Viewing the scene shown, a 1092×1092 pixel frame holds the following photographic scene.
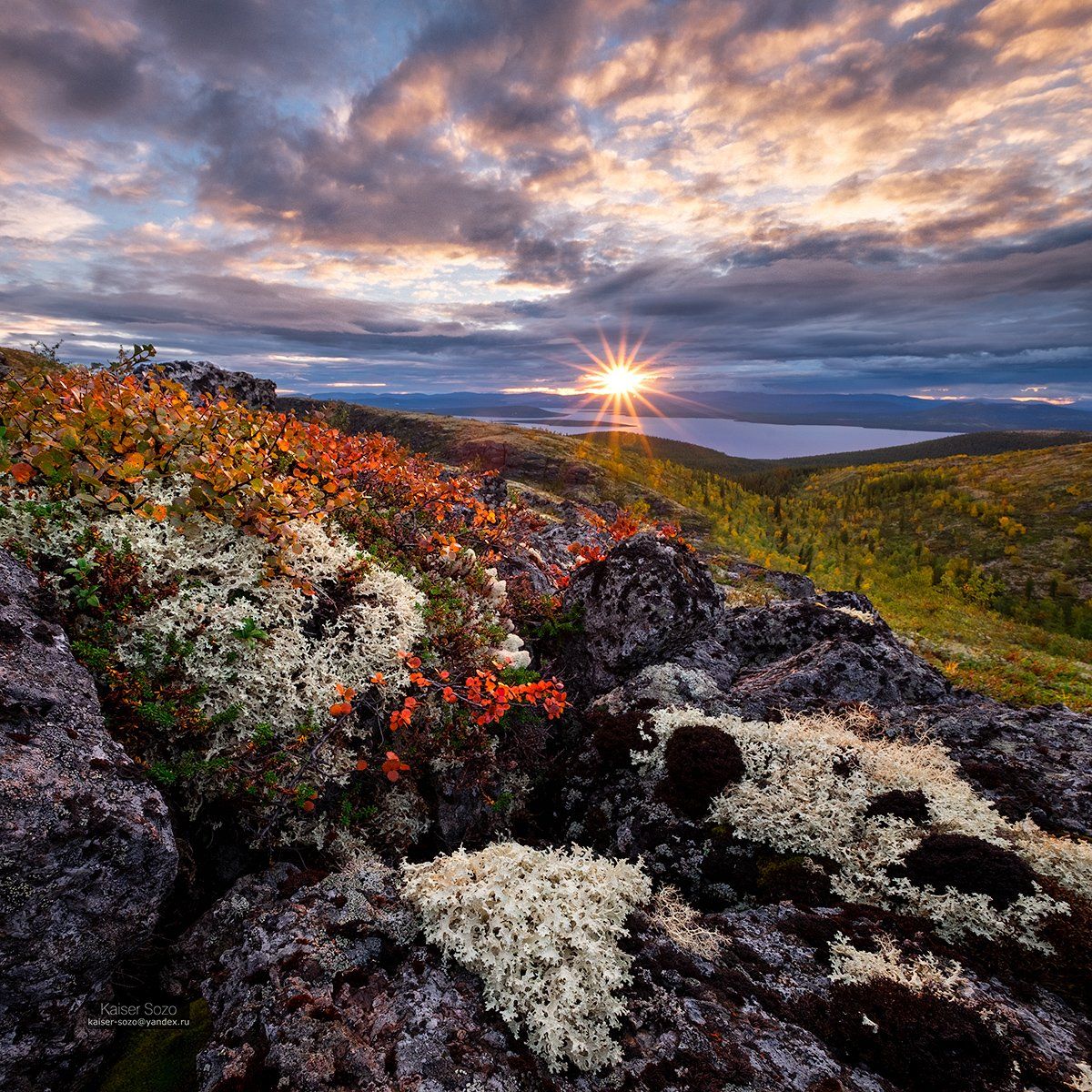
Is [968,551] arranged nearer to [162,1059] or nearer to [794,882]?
[794,882]

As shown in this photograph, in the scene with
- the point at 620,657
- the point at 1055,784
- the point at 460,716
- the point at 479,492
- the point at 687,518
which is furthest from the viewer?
the point at 687,518

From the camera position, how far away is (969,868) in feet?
18.0

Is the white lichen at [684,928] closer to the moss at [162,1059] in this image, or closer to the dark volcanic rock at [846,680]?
the moss at [162,1059]

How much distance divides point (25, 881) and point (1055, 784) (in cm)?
1087

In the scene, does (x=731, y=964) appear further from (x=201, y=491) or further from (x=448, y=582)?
(x=201, y=491)

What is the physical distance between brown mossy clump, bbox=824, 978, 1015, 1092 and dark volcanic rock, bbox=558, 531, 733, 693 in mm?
6760

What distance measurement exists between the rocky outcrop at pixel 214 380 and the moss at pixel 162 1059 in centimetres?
1596

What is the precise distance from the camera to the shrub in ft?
13.5

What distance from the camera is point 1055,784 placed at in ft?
23.3

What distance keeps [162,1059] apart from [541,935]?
3070 millimetres

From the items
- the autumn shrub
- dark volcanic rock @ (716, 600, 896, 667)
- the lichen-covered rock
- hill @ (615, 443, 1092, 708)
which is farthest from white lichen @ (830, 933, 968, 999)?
hill @ (615, 443, 1092, 708)

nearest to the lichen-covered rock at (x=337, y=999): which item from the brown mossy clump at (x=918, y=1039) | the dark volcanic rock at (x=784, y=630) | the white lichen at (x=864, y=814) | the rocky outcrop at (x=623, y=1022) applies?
the rocky outcrop at (x=623, y=1022)

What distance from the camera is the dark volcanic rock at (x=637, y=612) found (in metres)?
11.0

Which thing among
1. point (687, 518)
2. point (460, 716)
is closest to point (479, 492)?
point (460, 716)
